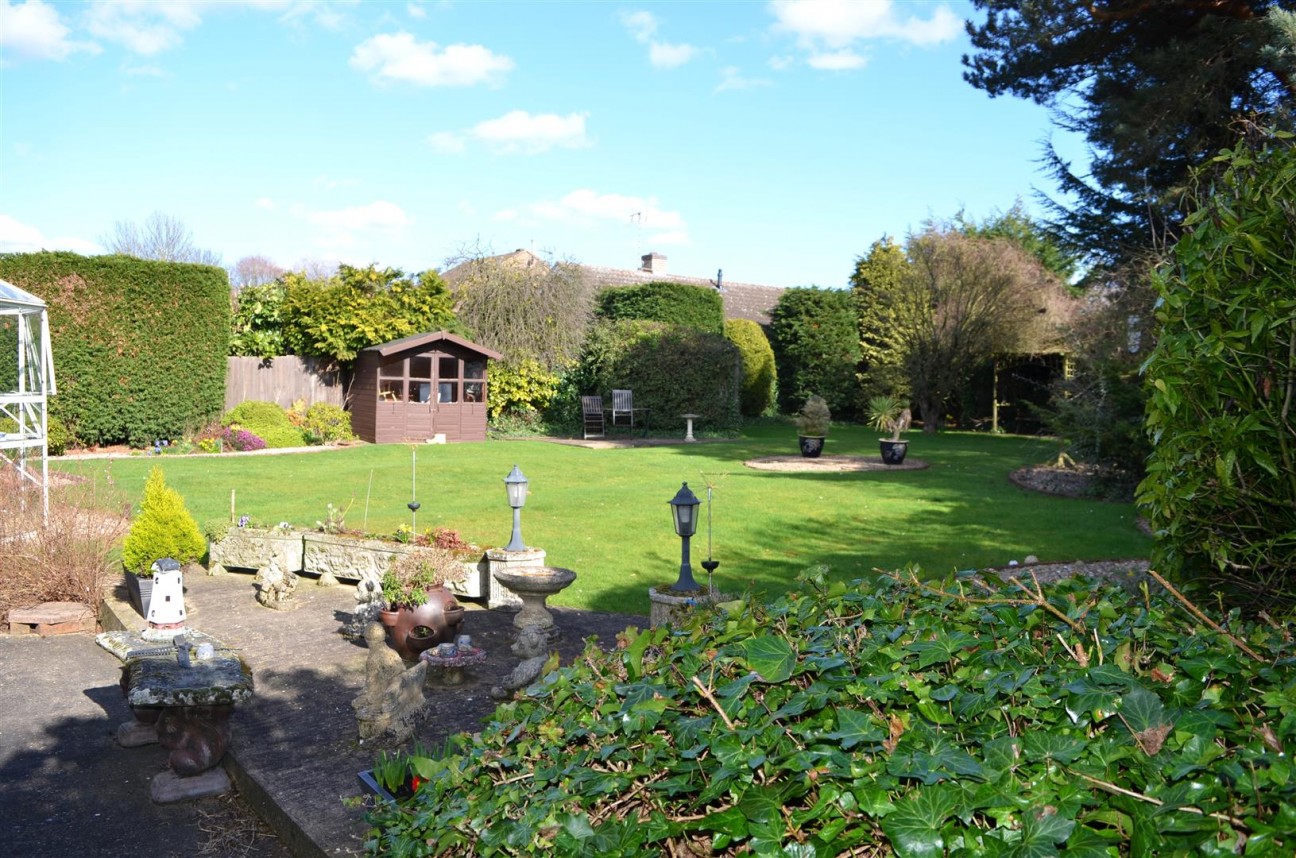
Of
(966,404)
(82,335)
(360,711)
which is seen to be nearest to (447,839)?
(360,711)

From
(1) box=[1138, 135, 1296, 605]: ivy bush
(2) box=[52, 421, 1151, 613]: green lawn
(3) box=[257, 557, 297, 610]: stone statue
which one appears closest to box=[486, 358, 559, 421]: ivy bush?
(2) box=[52, 421, 1151, 613]: green lawn

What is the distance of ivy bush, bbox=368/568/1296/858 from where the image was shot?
5.02 feet

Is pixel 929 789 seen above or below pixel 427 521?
above

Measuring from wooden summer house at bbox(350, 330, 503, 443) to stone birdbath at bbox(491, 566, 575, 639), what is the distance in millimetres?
16645

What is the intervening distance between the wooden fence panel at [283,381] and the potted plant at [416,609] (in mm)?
16584

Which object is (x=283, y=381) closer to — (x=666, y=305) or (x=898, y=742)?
(x=666, y=305)

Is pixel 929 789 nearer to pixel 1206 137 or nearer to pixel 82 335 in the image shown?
pixel 1206 137

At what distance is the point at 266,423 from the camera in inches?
841

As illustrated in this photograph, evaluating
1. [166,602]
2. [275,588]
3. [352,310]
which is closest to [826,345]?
[352,310]

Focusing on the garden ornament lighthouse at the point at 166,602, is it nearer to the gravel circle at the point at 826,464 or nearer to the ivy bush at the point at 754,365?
the gravel circle at the point at 826,464

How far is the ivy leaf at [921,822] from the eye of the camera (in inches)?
59.2

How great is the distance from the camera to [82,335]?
1914cm

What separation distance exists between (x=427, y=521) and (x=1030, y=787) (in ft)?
36.4

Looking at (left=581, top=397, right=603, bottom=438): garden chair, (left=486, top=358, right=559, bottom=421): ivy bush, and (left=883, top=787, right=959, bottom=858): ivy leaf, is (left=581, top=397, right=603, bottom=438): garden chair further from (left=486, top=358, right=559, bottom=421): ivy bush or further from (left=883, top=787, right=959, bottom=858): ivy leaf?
(left=883, top=787, right=959, bottom=858): ivy leaf
